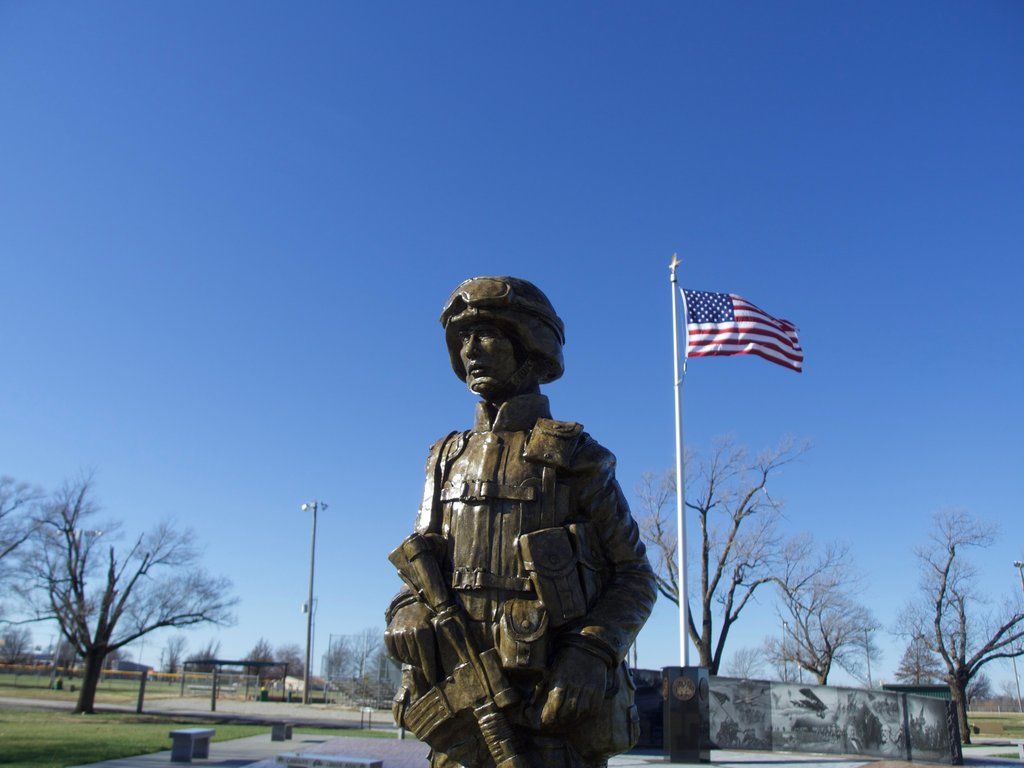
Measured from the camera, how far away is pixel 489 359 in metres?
4.07

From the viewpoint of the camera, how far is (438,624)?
350 cm

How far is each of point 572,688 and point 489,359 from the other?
1.64 metres

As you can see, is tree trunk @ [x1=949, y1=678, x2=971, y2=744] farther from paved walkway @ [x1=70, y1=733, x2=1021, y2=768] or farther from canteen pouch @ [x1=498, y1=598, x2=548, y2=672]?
canteen pouch @ [x1=498, y1=598, x2=548, y2=672]

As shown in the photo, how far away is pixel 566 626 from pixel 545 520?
481 mm

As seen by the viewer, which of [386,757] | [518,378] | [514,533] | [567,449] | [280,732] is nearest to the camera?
[514,533]

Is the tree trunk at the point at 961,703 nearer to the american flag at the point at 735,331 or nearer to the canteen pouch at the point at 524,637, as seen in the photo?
the american flag at the point at 735,331

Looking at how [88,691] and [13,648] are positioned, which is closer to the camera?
[88,691]

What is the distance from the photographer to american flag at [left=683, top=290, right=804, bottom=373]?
688 inches

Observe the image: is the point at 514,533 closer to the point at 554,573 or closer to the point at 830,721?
the point at 554,573

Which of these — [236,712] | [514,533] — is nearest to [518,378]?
[514,533]

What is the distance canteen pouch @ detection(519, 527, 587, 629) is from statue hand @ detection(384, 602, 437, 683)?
529 mm

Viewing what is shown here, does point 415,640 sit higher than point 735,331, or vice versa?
point 735,331

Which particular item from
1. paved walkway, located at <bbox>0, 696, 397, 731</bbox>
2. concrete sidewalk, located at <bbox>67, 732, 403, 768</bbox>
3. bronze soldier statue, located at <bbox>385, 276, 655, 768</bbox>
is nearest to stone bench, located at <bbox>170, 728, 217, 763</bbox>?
concrete sidewalk, located at <bbox>67, 732, 403, 768</bbox>

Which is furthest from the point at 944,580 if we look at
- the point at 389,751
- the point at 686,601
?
the point at 389,751
